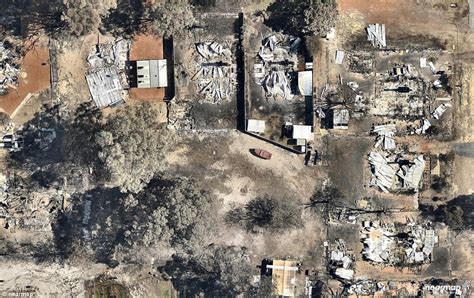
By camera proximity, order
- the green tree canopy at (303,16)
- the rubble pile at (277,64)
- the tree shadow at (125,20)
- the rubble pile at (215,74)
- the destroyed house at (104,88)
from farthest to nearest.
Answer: the tree shadow at (125,20)
the rubble pile at (215,74)
the rubble pile at (277,64)
the destroyed house at (104,88)
the green tree canopy at (303,16)

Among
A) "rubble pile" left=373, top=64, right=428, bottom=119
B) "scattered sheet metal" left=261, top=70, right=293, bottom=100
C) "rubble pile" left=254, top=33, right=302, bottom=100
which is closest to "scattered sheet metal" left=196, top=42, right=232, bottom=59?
"rubble pile" left=254, top=33, right=302, bottom=100

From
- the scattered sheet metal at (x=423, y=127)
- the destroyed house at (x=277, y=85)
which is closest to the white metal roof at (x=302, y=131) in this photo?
the destroyed house at (x=277, y=85)

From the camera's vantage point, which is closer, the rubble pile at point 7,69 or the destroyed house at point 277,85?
the destroyed house at point 277,85

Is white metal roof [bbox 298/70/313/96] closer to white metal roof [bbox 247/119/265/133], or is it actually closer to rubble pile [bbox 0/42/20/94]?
white metal roof [bbox 247/119/265/133]

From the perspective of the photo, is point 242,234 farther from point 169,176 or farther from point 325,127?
point 325,127

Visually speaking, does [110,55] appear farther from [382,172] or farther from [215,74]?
[382,172]

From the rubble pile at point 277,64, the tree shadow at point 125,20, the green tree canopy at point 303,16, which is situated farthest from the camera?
the tree shadow at point 125,20

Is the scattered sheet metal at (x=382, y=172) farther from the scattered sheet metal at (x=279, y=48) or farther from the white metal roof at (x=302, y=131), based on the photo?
the scattered sheet metal at (x=279, y=48)
